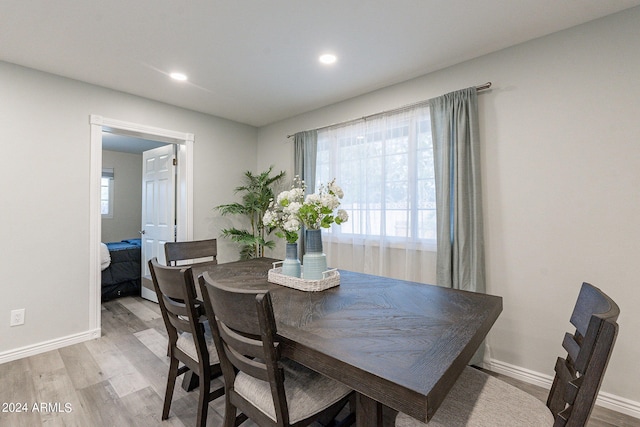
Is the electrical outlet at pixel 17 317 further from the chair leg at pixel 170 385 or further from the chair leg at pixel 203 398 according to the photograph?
the chair leg at pixel 203 398

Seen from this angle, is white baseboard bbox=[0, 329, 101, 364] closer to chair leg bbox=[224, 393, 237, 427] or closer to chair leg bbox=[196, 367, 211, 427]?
chair leg bbox=[196, 367, 211, 427]

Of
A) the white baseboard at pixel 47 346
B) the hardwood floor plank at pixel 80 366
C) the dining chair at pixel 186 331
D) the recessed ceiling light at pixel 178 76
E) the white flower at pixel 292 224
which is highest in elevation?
the recessed ceiling light at pixel 178 76

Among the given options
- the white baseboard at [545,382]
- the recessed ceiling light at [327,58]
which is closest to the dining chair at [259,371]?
the white baseboard at [545,382]

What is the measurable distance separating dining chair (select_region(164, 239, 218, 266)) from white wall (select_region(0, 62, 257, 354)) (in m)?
1.05

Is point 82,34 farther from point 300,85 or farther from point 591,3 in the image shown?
point 591,3

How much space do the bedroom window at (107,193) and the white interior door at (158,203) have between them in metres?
2.42

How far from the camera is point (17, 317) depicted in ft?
8.33

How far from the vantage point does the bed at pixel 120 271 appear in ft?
13.3

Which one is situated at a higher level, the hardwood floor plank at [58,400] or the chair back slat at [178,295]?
the chair back slat at [178,295]

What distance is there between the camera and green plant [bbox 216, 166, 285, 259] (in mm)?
3934

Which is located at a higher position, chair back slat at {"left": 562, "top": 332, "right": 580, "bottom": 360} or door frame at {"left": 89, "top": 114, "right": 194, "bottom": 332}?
door frame at {"left": 89, "top": 114, "right": 194, "bottom": 332}

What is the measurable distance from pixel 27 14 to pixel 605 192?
391cm

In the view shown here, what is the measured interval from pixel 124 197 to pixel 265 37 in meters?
5.73

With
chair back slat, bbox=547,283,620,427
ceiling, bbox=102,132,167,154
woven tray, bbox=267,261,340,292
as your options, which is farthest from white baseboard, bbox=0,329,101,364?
chair back slat, bbox=547,283,620,427
